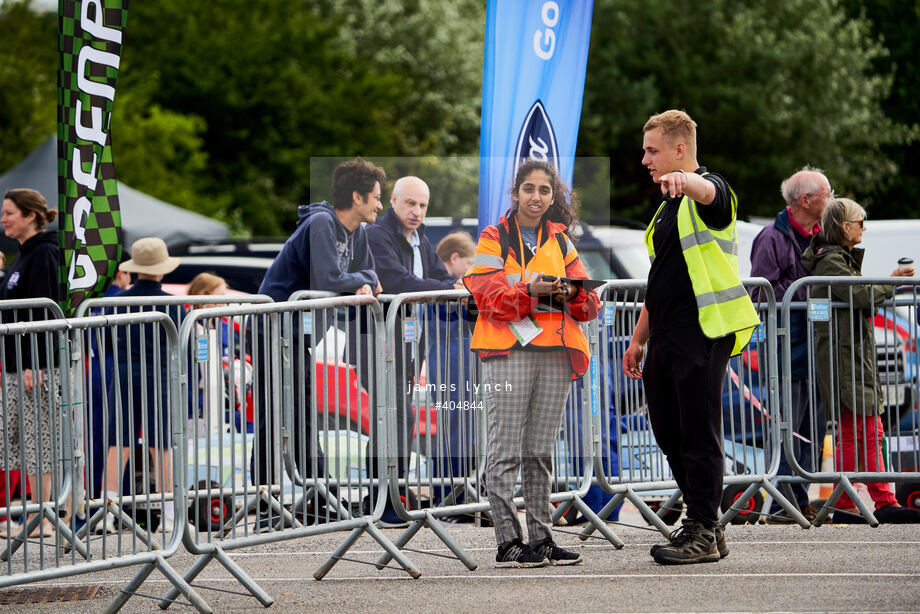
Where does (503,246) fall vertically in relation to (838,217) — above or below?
below

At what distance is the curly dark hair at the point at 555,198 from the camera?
691cm

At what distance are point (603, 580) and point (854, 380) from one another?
2.50 meters

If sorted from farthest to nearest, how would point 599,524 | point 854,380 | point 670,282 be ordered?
point 854,380 → point 599,524 → point 670,282

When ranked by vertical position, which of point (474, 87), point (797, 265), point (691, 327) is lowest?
point (691, 327)

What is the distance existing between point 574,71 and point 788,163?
3239 cm

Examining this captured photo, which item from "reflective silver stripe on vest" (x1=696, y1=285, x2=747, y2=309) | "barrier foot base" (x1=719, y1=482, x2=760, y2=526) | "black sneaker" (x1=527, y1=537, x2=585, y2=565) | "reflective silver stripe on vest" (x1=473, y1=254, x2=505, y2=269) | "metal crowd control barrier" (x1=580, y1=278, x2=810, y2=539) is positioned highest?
"reflective silver stripe on vest" (x1=473, y1=254, x2=505, y2=269)

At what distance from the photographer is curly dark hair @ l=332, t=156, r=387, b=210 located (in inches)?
305

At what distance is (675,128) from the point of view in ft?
22.2

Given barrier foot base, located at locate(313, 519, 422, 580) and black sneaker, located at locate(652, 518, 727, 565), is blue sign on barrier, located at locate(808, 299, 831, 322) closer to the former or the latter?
black sneaker, located at locate(652, 518, 727, 565)

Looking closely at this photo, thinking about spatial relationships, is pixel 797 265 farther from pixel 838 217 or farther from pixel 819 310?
pixel 819 310

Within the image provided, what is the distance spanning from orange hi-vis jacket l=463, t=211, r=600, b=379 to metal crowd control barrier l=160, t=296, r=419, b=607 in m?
0.56

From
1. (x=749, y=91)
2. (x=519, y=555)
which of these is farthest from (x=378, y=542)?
(x=749, y=91)

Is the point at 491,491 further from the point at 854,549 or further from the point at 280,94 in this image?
the point at 280,94

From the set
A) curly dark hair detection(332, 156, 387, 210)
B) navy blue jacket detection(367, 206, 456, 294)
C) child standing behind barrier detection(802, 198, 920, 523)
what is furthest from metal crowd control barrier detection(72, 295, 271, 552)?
child standing behind barrier detection(802, 198, 920, 523)
